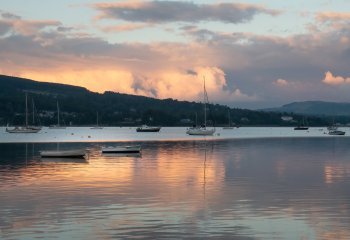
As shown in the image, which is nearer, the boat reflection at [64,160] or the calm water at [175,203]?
the calm water at [175,203]

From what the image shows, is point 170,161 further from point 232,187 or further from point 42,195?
point 42,195

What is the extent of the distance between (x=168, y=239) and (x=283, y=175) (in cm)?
3146

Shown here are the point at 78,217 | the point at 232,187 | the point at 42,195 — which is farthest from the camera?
the point at 232,187

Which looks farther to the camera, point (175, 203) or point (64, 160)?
point (64, 160)

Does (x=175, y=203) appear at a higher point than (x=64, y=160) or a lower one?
lower

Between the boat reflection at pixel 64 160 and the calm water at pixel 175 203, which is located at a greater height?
the boat reflection at pixel 64 160

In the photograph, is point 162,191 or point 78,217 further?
point 162,191

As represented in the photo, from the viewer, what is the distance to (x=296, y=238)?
25609mm

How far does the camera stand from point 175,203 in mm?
35719

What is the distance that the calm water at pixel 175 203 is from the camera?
27.0 meters

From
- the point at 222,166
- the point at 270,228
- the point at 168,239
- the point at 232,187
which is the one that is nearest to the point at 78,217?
the point at 168,239

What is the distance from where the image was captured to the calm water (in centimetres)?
2703

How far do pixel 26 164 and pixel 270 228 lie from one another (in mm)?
45988

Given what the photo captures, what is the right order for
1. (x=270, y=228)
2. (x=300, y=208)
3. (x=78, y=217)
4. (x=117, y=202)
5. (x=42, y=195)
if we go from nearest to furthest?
1. (x=270, y=228)
2. (x=78, y=217)
3. (x=300, y=208)
4. (x=117, y=202)
5. (x=42, y=195)
